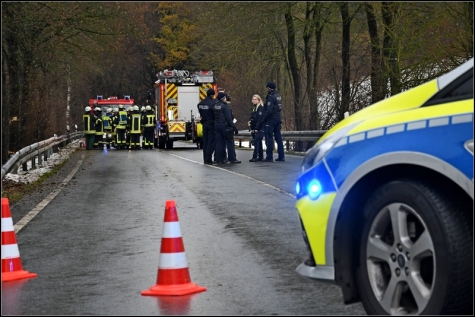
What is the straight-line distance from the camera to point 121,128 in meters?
42.8

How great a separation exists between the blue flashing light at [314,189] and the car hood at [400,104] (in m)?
0.34

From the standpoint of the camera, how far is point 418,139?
546cm

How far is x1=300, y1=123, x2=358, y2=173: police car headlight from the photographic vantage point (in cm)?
606

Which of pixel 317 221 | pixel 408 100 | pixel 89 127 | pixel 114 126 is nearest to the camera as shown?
pixel 408 100

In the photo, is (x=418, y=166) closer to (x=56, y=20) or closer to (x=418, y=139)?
(x=418, y=139)

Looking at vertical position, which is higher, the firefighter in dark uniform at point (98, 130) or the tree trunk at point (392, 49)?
the tree trunk at point (392, 49)

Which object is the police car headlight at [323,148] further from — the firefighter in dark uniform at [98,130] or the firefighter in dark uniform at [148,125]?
the firefighter in dark uniform at [148,125]

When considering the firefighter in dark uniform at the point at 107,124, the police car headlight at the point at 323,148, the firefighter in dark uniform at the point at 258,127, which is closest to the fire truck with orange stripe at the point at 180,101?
the firefighter in dark uniform at the point at 107,124

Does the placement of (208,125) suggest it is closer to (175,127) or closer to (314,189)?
(175,127)

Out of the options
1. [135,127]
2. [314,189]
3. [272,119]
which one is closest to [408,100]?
[314,189]

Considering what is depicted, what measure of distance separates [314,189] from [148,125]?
123 feet

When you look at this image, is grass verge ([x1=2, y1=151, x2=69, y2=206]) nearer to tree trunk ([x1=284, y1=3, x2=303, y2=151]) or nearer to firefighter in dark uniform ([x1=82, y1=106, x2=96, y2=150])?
tree trunk ([x1=284, y1=3, x2=303, y2=151])

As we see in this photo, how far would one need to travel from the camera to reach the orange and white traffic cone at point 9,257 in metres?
8.32

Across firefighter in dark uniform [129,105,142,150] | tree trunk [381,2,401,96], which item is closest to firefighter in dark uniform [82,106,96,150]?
firefighter in dark uniform [129,105,142,150]
